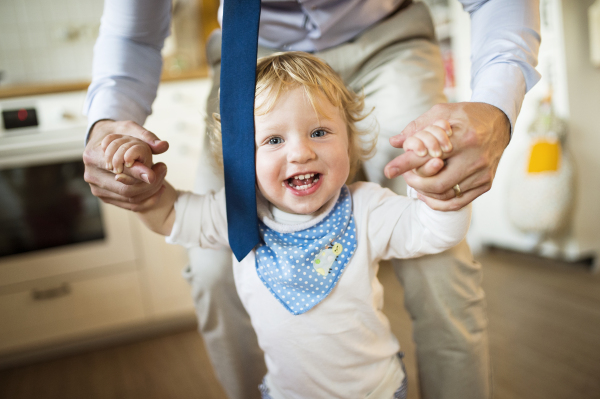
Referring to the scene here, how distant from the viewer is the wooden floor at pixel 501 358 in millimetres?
1228

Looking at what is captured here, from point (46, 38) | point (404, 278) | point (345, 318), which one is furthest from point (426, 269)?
point (46, 38)

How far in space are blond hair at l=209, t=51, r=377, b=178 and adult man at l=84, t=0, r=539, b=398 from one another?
4 centimetres

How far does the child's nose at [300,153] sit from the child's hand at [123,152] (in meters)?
0.19

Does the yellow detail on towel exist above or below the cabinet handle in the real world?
above

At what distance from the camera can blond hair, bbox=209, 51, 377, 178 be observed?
24.7 inches

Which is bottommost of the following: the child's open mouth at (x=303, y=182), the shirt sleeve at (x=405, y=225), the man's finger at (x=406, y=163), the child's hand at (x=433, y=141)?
Result: the shirt sleeve at (x=405, y=225)

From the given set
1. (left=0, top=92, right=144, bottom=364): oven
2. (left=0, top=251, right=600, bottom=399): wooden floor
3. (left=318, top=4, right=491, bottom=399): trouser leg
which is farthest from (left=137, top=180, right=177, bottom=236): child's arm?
(left=0, top=92, right=144, bottom=364): oven

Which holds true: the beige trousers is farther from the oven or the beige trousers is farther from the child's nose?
the oven

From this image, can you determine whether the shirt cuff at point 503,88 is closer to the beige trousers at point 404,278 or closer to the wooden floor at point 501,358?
the beige trousers at point 404,278

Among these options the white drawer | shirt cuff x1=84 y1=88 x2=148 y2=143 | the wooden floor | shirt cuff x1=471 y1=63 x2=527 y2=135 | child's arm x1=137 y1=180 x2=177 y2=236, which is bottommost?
the wooden floor

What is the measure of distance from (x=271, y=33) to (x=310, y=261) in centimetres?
42

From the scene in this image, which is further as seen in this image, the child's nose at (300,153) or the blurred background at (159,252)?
the blurred background at (159,252)

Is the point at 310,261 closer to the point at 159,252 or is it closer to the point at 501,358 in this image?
the point at 501,358

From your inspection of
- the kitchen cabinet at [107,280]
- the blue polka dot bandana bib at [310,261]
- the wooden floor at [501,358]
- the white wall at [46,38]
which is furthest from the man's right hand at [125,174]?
the white wall at [46,38]
